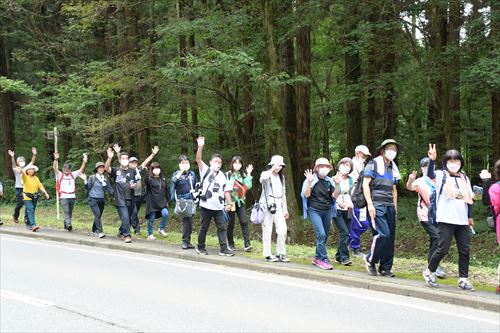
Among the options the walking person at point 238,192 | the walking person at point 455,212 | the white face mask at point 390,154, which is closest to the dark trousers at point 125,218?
the walking person at point 238,192

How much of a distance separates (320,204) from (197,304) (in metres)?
3.20

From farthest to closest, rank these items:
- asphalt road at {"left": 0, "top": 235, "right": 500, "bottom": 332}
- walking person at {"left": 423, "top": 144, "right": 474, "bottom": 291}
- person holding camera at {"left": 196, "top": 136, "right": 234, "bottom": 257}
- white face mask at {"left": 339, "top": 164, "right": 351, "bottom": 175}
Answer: person holding camera at {"left": 196, "top": 136, "right": 234, "bottom": 257} → white face mask at {"left": 339, "top": 164, "right": 351, "bottom": 175} → walking person at {"left": 423, "top": 144, "right": 474, "bottom": 291} → asphalt road at {"left": 0, "top": 235, "right": 500, "bottom": 332}

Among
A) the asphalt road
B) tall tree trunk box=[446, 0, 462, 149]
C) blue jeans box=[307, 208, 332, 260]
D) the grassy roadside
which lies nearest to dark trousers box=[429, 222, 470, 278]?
the grassy roadside

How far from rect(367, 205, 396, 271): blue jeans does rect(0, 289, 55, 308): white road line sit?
4.90m

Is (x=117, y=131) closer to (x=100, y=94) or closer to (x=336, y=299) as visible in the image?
(x=100, y=94)

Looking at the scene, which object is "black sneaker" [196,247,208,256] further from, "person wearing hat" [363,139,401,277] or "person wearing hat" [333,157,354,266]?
"person wearing hat" [363,139,401,277]

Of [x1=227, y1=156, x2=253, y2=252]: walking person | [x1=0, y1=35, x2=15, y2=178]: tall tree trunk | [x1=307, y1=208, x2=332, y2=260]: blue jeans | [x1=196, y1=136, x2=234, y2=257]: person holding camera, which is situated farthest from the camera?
[x1=0, y1=35, x2=15, y2=178]: tall tree trunk

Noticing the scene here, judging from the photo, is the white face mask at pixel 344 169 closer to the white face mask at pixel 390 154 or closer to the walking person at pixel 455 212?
the white face mask at pixel 390 154

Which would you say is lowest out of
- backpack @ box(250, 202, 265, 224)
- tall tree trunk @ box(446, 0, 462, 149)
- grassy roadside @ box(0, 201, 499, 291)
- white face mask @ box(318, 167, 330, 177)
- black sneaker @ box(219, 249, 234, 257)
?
grassy roadside @ box(0, 201, 499, 291)

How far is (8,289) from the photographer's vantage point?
786 centimetres

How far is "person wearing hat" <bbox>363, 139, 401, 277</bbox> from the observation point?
7.93 metres

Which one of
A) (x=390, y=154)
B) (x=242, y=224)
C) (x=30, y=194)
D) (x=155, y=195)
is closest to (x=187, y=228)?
(x=242, y=224)

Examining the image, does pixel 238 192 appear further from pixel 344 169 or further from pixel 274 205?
pixel 344 169

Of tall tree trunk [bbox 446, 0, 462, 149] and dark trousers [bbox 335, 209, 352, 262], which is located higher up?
tall tree trunk [bbox 446, 0, 462, 149]
